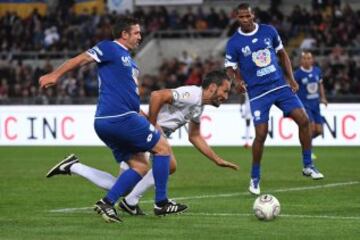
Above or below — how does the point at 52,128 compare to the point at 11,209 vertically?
below

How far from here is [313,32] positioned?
32.7 metres

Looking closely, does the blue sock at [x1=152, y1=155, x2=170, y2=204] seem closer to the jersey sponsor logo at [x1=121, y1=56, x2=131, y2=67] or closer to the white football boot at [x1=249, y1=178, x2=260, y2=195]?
the jersey sponsor logo at [x1=121, y1=56, x2=131, y2=67]

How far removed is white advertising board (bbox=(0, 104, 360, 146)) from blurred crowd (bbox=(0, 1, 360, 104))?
3.69 feet

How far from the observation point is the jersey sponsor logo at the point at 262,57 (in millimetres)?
14375

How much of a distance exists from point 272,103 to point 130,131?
14.3 feet

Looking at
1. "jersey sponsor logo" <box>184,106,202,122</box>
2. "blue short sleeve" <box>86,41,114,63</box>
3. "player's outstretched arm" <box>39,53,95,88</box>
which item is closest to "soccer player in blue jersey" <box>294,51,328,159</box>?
"jersey sponsor logo" <box>184,106,202,122</box>

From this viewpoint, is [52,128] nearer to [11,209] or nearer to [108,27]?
[108,27]

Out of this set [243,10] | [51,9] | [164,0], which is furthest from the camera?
[51,9]

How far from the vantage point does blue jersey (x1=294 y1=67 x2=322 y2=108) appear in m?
22.2

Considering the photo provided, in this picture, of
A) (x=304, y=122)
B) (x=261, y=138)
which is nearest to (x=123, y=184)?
(x=261, y=138)

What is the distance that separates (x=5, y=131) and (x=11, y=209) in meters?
17.2

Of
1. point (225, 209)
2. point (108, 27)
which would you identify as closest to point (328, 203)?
point (225, 209)

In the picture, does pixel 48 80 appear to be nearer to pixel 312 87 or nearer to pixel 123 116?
pixel 123 116

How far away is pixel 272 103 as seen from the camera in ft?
47.6
